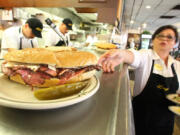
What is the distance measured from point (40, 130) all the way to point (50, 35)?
2.84 meters

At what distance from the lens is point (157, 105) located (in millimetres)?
1330

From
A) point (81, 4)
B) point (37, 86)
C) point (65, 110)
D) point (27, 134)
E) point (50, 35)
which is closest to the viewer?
point (27, 134)

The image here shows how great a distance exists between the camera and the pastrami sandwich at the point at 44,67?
1.89ft

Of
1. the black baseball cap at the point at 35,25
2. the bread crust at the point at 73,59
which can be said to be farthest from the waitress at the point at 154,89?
the black baseball cap at the point at 35,25

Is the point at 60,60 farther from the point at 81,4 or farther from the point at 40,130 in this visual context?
the point at 81,4

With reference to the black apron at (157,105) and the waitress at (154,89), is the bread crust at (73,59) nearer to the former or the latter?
the waitress at (154,89)

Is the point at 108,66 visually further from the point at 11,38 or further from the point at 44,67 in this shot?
the point at 11,38

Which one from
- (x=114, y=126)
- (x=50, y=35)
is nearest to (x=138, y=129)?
(x=114, y=126)

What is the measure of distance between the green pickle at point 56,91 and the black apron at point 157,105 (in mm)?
1142

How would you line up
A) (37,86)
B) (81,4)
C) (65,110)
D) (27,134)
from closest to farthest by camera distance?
1. (27,134)
2. (65,110)
3. (37,86)
4. (81,4)

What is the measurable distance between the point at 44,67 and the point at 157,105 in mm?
1305

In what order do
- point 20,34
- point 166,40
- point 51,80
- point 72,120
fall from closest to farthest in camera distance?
point 72,120 < point 51,80 < point 166,40 < point 20,34

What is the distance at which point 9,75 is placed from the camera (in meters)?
0.62

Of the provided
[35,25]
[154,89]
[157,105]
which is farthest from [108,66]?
[35,25]
